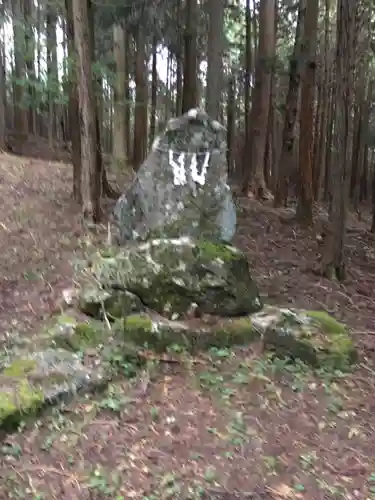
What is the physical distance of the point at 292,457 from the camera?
14.5 feet

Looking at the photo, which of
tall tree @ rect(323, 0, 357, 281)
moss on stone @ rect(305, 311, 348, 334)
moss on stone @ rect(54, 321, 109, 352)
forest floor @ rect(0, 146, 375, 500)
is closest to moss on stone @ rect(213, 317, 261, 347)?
forest floor @ rect(0, 146, 375, 500)

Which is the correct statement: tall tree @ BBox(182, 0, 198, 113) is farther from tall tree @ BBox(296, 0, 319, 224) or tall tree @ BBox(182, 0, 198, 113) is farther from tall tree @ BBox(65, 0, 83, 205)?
tall tree @ BBox(65, 0, 83, 205)

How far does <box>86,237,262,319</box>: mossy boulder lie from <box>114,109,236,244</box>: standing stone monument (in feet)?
1.56

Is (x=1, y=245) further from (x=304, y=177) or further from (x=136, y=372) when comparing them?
(x=304, y=177)

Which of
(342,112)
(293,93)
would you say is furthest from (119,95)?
(342,112)

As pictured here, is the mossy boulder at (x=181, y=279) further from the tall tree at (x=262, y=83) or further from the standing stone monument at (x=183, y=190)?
the tall tree at (x=262, y=83)

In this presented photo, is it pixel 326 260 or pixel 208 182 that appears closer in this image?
pixel 208 182

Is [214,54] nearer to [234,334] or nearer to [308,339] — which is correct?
[234,334]

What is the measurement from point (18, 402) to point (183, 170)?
143 inches

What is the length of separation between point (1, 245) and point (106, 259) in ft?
11.6

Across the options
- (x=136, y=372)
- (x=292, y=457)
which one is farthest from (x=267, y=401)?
(x=136, y=372)

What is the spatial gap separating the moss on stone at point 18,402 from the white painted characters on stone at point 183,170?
328cm

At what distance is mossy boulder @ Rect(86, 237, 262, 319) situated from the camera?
20.9 feet

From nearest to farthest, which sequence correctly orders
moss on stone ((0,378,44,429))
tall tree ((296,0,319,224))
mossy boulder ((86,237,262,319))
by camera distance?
moss on stone ((0,378,44,429)) < mossy boulder ((86,237,262,319)) < tall tree ((296,0,319,224))
